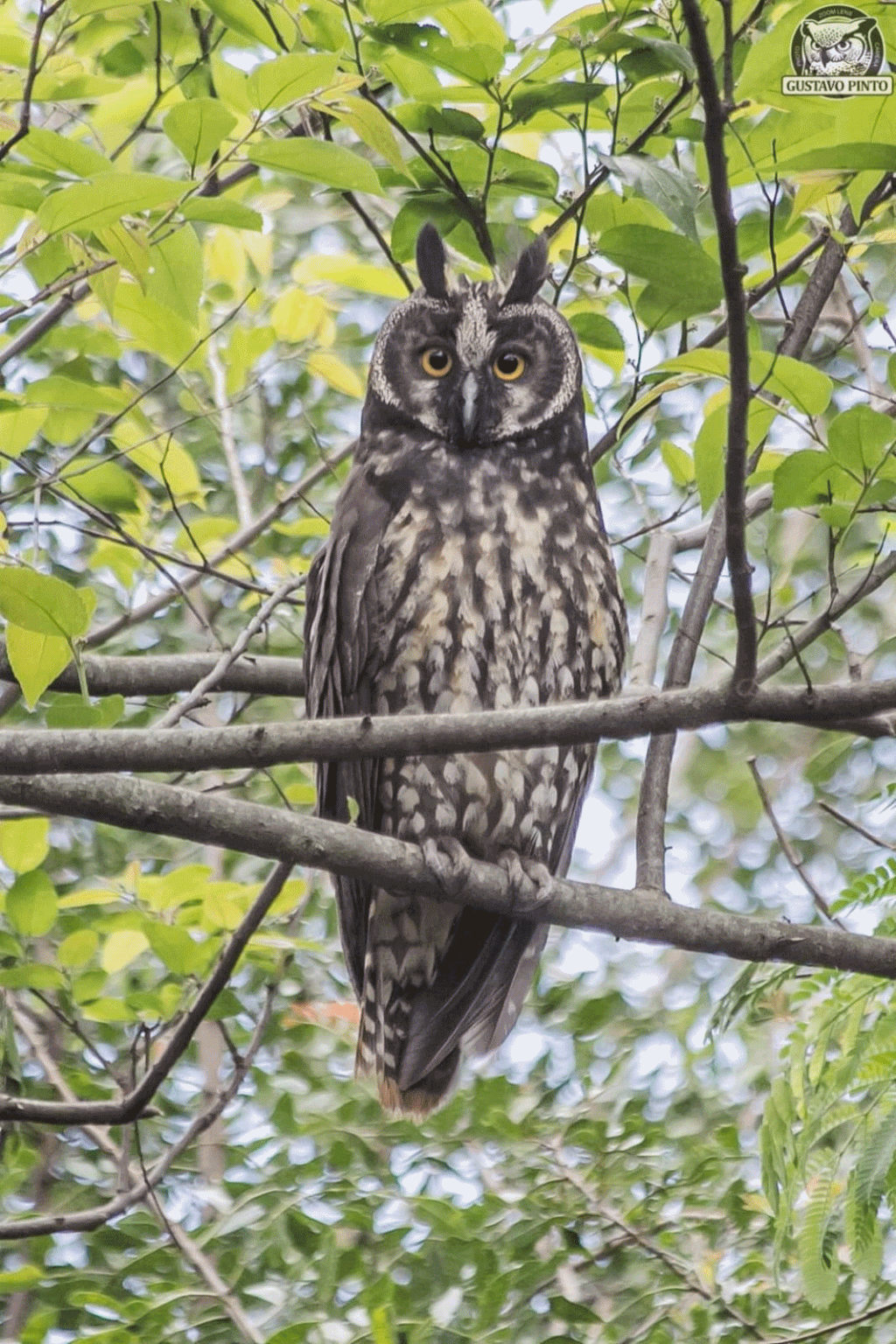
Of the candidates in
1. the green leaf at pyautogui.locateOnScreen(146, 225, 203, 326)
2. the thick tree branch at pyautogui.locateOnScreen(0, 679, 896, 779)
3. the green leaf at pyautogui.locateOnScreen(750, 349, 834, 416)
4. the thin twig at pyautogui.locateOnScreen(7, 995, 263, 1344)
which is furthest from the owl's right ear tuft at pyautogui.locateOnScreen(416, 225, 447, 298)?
the thin twig at pyautogui.locateOnScreen(7, 995, 263, 1344)

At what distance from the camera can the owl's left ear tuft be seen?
3.20 m

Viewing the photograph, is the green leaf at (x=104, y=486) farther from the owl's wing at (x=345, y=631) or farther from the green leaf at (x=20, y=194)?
the green leaf at (x=20, y=194)

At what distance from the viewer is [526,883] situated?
2.97 meters

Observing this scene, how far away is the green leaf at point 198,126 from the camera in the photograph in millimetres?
2088

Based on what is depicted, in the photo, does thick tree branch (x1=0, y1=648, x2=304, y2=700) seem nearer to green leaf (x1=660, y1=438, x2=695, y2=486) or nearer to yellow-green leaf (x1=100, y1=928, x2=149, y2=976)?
yellow-green leaf (x1=100, y1=928, x2=149, y2=976)

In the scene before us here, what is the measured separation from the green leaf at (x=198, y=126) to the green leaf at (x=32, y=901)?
1.27 metres

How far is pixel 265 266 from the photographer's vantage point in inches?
143

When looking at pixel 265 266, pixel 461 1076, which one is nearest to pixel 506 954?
pixel 461 1076

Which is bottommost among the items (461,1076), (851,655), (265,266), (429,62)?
(461,1076)

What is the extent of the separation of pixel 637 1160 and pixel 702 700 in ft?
5.33

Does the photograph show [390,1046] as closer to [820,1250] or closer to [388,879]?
[820,1250]

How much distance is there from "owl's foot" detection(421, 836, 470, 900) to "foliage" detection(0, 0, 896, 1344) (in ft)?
1.02

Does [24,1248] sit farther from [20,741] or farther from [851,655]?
[851,655]

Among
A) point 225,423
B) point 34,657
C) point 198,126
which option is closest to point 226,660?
point 34,657
